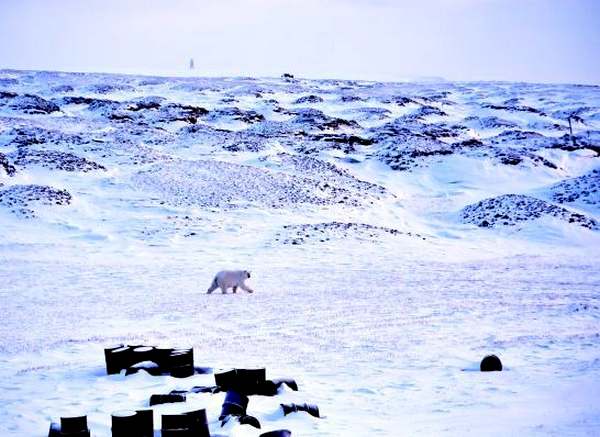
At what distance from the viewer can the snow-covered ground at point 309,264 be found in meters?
8.85

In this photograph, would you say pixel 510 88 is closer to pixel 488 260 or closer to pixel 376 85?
pixel 376 85

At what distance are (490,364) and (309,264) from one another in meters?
12.2

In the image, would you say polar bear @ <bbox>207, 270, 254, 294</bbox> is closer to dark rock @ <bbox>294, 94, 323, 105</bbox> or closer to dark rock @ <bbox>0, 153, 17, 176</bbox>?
dark rock @ <bbox>0, 153, 17, 176</bbox>

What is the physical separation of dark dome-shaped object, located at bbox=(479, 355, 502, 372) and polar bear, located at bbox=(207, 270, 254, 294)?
781cm

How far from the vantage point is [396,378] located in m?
9.84

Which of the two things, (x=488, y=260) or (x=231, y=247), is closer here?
(x=488, y=260)

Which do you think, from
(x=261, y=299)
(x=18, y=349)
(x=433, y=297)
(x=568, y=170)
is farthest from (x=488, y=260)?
(x=568, y=170)

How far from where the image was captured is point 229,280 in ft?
55.8

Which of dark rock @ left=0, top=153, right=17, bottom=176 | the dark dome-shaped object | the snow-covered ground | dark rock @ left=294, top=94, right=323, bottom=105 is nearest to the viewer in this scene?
the snow-covered ground

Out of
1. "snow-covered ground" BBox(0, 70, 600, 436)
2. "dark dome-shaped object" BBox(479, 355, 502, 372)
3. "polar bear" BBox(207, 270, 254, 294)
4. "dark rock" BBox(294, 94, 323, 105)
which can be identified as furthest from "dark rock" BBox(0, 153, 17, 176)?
"dark rock" BBox(294, 94, 323, 105)

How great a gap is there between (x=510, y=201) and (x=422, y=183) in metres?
8.88

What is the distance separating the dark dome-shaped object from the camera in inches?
397

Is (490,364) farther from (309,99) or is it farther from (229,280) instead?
(309,99)

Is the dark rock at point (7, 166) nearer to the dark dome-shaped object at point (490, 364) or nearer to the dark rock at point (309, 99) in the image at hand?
the dark dome-shaped object at point (490, 364)
